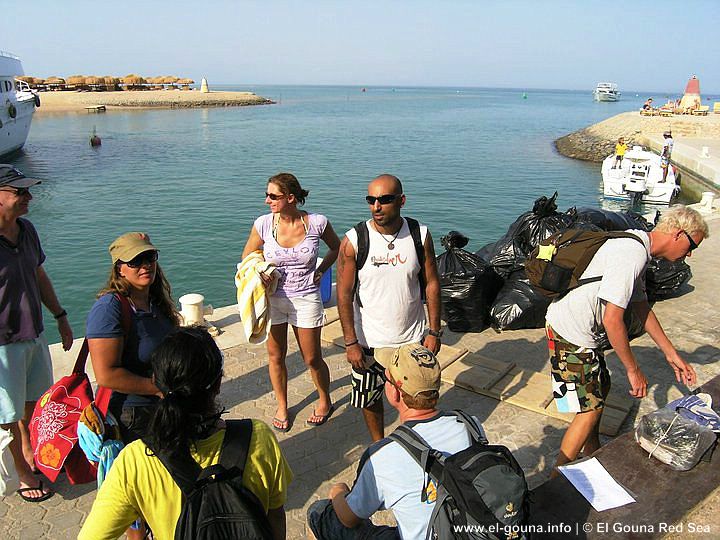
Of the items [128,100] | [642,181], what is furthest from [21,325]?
[128,100]

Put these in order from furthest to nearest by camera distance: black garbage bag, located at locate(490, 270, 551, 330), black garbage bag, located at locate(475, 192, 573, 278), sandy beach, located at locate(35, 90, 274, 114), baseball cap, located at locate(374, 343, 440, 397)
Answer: sandy beach, located at locate(35, 90, 274, 114)
black garbage bag, located at locate(475, 192, 573, 278)
black garbage bag, located at locate(490, 270, 551, 330)
baseball cap, located at locate(374, 343, 440, 397)

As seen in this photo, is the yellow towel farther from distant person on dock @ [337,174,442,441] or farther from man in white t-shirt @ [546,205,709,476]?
man in white t-shirt @ [546,205,709,476]

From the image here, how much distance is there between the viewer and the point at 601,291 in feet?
8.77

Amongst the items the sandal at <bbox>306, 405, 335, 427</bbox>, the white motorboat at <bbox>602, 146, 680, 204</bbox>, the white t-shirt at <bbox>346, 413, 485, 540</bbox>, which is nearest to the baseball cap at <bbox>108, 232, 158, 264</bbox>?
the white t-shirt at <bbox>346, 413, 485, 540</bbox>

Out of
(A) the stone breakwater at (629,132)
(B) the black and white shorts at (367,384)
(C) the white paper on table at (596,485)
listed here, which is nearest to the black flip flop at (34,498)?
(B) the black and white shorts at (367,384)

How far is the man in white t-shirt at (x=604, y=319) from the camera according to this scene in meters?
2.65

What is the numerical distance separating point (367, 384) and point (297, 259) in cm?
96

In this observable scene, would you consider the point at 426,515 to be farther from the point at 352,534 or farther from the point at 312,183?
the point at 312,183

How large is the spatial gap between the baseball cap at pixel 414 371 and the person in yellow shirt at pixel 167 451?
589mm

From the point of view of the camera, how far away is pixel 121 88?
84.1 meters

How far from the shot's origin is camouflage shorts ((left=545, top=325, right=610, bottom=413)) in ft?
9.53

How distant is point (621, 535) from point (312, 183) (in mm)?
19415

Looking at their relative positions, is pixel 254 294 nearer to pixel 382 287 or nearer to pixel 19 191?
pixel 382 287

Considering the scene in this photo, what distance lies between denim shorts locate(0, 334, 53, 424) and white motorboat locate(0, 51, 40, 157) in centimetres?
2800
